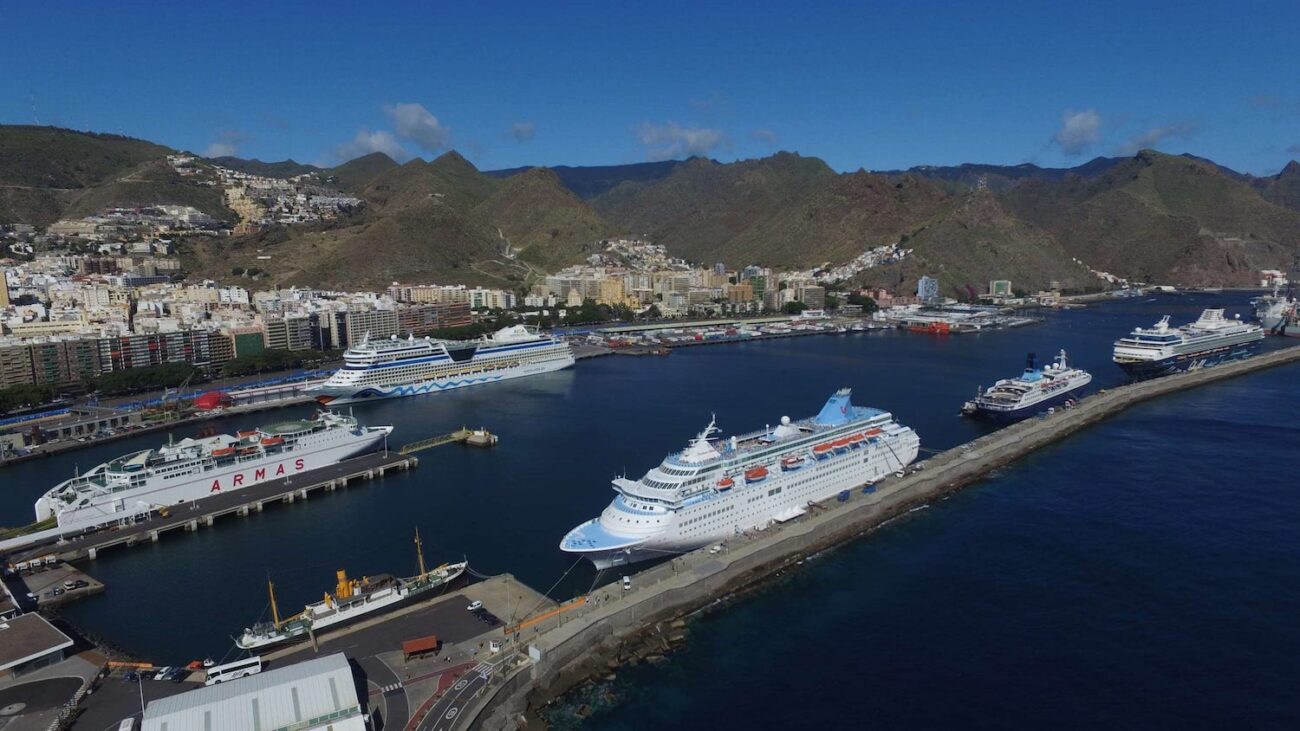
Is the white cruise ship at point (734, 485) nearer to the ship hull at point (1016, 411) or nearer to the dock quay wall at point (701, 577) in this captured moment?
the dock quay wall at point (701, 577)

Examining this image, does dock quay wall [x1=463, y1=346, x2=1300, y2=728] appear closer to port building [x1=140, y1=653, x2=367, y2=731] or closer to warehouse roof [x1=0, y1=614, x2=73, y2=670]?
port building [x1=140, y1=653, x2=367, y2=731]

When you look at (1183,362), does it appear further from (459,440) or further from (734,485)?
(459,440)

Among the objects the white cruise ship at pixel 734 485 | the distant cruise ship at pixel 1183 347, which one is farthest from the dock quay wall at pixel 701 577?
the distant cruise ship at pixel 1183 347

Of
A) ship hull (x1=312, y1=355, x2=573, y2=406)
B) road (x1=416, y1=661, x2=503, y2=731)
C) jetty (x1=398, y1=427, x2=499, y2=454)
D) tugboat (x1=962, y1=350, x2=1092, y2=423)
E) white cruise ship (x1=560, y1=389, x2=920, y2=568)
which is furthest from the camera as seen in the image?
ship hull (x1=312, y1=355, x2=573, y2=406)

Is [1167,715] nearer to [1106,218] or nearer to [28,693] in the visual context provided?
[28,693]

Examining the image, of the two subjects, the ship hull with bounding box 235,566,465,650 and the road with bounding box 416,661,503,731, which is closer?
the road with bounding box 416,661,503,731

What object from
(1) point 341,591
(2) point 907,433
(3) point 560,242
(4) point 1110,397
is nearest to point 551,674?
(1) point 341,591

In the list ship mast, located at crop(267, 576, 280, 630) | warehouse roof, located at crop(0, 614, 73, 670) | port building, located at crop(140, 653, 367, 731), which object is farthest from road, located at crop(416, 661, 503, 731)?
warehouse roof, located at crop(0, 614, 73, 670)
